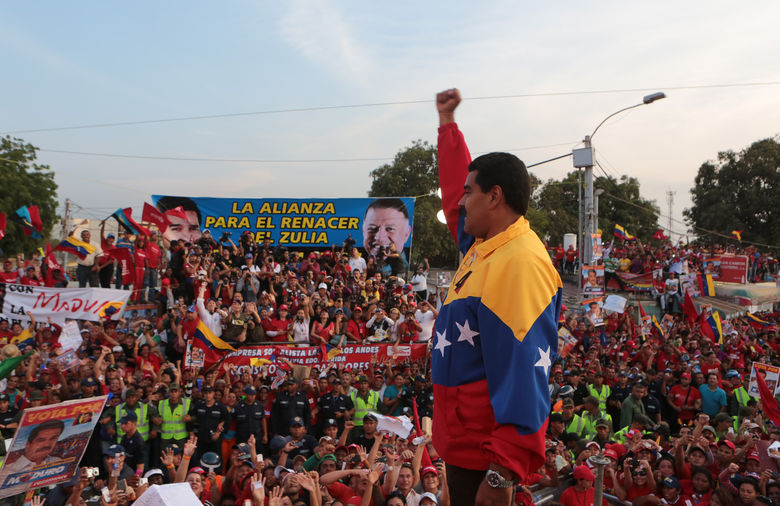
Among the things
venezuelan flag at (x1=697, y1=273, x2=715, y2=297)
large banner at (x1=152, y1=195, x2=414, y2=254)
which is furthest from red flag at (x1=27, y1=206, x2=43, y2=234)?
venezuelan flag at (x1=697, y1=273, x2=715, y2=297)

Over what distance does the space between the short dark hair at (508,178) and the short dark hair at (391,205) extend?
16784 mm

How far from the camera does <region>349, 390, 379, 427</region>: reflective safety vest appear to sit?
9193mm

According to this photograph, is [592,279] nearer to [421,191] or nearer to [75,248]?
[75,248]

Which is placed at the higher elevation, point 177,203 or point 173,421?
point 177,203

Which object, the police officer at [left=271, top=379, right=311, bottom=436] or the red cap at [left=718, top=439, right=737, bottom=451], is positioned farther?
the police officer at [left=271, top=379, right=311, bottom=436]

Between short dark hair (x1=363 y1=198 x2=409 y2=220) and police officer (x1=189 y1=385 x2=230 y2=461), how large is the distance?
1095 centimetres

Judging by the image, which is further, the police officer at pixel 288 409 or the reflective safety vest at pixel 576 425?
the police officer at pixel 288 409

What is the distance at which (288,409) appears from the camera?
9.04m

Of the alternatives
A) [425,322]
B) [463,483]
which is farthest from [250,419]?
[463,483]

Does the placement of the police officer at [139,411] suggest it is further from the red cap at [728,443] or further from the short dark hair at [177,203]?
the short dark hair at [177,203]

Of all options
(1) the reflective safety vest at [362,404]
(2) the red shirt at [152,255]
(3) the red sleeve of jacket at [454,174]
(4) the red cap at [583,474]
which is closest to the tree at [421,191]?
(2) the red shirt at [152,255]

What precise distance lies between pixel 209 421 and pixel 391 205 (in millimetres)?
11355

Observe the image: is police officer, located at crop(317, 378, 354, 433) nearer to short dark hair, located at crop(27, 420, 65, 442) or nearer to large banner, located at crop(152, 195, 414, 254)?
short dark hair, located at crop(27, 420, 65, 442)

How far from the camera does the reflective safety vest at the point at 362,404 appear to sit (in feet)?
30.2
